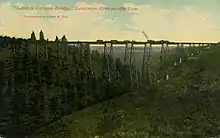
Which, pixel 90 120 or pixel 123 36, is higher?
pixel 123 36

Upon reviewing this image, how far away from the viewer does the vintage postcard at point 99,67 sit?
8.55ft

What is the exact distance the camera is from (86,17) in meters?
2.64

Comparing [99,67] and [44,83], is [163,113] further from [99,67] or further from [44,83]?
[44,83]

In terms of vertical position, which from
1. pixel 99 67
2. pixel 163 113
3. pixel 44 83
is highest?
pixel 99 67

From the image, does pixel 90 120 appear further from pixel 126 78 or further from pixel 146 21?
pixel 146 21

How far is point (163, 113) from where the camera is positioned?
2.59m

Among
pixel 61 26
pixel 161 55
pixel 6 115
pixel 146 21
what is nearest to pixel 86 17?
pixel 61 26

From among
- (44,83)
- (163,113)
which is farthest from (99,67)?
(163,113)

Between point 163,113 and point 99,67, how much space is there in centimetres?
53

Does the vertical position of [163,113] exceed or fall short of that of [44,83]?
it falls short

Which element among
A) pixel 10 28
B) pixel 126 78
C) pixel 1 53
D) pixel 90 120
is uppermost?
pixel 10 28

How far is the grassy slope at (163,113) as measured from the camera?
257 cm

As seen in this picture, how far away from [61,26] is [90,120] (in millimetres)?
657

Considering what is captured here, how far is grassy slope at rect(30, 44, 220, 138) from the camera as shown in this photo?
2.57m
